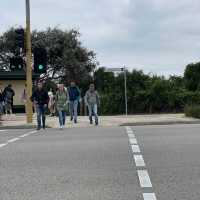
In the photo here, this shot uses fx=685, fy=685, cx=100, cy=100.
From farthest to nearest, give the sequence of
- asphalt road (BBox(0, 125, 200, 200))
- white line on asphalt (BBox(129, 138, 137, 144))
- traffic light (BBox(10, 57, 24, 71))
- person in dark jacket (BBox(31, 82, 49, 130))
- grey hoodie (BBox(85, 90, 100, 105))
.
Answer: grey hoodie (BBox(85, 90, 100, 105)) → traffic light (BBox(10, 57, 24, 71)) → person in dark jacket (BBox(31, 82, 49, 130)) → white line on asphalt (BBox(129, 138, 137, 144)) → asphalt road (BBox(0, 125, 200, 200))

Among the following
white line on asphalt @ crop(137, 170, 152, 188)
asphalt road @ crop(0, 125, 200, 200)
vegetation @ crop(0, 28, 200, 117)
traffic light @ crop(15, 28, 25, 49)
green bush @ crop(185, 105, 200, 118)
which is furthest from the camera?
vegetation @ crop(0, 28, 200, 117)

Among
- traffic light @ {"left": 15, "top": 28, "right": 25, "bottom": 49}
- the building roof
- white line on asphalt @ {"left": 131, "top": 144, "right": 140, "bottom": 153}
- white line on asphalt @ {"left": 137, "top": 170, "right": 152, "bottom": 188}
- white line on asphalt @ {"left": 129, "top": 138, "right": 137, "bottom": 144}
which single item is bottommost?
white line on asphalt @ {"left": 137, "top": 170, "right": 152, "bottom": 188}

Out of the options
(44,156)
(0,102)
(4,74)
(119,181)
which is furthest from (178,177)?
(4,74)

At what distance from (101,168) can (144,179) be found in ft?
4.91

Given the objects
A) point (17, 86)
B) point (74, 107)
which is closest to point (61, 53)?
point (17, 86)

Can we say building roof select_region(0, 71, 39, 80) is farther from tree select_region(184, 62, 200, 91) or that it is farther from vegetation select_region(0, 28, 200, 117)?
tree select_region(184, 62, 200, 91)

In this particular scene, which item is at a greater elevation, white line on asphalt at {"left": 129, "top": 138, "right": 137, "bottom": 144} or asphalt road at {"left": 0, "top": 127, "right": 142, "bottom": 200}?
white line on asphalt at {"left": 129, "top": 138, "right": 137, "bottom": 144}

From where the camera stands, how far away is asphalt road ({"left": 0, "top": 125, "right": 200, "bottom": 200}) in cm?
894

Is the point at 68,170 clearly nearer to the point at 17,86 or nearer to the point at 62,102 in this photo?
the point at 62,102

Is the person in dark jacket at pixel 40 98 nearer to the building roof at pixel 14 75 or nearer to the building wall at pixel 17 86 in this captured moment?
the building roof at pixel 14 75

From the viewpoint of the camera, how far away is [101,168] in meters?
11.4

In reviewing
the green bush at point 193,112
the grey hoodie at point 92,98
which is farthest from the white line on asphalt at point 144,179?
the green bush at point 193,112

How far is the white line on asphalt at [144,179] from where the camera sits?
9453 mm

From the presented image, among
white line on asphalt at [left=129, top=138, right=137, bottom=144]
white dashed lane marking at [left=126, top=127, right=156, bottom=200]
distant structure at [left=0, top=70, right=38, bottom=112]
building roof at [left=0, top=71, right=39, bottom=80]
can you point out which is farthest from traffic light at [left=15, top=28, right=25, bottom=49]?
building roof at [left=0, top=71, right=39, bottom=80]
